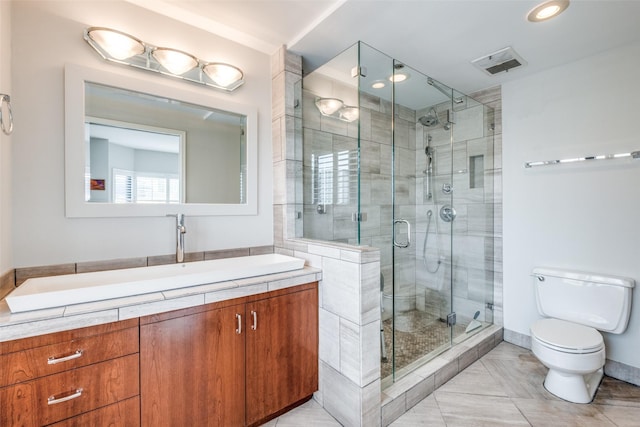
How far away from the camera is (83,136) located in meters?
1.61

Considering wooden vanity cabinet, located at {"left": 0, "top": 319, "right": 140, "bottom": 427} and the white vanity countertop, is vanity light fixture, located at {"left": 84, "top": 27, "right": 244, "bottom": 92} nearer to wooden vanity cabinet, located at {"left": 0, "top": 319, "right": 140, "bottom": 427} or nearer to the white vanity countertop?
the white vanity countertop

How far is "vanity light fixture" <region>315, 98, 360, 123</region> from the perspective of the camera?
6.82 feet

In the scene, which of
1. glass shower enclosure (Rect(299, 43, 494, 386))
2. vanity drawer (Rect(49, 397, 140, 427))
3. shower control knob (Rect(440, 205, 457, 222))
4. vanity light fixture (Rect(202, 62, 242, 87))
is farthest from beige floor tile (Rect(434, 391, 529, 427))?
vanity light fixture (Rect(202, 62, 242, 87))

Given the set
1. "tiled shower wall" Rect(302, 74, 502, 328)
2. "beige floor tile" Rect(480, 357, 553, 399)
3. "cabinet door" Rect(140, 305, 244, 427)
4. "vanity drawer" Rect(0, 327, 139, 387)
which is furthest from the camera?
"tiled shower wall" Rect(302, 74, 502, 328)

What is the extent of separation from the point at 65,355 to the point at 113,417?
347 millimetres

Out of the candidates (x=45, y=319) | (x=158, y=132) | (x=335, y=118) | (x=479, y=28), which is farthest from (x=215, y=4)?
(x=45, y=319)

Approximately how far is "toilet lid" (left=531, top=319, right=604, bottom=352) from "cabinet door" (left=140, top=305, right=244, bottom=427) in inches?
78.8

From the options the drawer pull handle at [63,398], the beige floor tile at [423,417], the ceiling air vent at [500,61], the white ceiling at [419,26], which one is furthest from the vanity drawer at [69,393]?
the ceiling air vent at [500,61]

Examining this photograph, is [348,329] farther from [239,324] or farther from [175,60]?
[175,60]

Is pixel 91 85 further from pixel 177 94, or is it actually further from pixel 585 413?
pixel 585 413

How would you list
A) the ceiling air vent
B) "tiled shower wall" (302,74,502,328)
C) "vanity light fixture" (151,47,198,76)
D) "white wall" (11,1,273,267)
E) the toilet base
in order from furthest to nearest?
"tiled shower wall" (302,74,502,328)
the ceiling air vent
the toilet base
"vanity light fixture" (151,47,198,76)
"white wall" (11,1,273,267)

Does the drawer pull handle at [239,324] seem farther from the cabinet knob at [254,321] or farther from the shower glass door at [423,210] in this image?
the shower glass door at [423,210]

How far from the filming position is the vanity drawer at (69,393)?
3.47ft

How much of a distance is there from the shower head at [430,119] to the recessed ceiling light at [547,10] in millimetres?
1071
